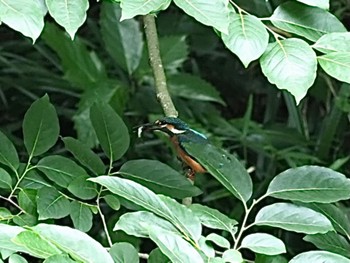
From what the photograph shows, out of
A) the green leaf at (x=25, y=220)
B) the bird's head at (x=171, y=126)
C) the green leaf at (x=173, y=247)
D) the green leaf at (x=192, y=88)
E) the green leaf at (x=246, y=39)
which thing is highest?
the green leaf at (x=246, y=39)

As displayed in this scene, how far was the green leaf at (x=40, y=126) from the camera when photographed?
818 mm

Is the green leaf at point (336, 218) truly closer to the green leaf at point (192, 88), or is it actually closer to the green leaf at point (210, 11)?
the green leaf at point (210, 11)

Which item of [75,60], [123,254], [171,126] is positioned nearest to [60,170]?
[171,126]

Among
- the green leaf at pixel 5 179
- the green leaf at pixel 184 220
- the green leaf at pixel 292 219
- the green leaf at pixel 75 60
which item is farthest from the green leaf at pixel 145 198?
the green leaf at pixel 75 60

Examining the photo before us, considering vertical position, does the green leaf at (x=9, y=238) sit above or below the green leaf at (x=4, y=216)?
above

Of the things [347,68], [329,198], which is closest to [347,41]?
[347,68]

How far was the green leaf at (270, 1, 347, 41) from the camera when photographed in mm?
724

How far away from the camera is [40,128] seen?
820mm

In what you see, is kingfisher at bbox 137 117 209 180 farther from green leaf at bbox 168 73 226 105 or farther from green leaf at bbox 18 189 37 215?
green leaf at bbox 168 73 226 105

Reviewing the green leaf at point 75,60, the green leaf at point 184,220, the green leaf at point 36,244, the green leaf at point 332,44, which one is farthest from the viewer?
the green leaf at point 75,60

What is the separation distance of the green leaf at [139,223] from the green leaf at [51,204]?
17 centimetres

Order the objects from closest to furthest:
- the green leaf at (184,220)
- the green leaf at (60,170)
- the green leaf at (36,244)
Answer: the green leaf at (36,244), the green leaf at (184,220), the green leaf at (60,170)

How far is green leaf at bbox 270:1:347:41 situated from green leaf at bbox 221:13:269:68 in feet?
0.14

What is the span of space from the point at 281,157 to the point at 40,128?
919mm
